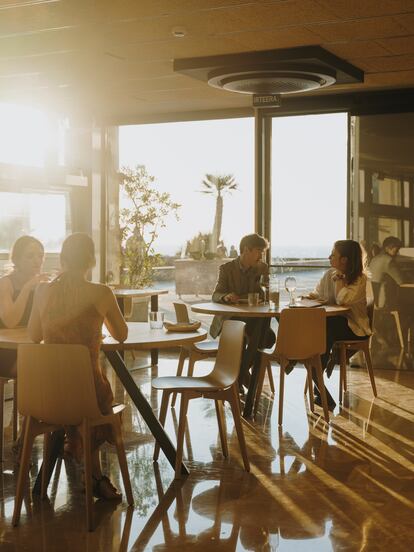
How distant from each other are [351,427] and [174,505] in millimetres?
2183

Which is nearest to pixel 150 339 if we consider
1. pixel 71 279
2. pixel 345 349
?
pixel 71 279

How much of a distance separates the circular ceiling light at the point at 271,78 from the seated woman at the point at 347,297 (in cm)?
156

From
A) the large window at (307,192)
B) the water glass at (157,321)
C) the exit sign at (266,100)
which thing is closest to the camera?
the water glass at (157,321)

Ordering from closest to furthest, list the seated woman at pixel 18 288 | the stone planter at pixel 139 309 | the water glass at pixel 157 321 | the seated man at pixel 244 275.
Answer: the water glass at pixel 157 321 < the seated woman at pixel 18 288 < the seated man at pixel 244 275 < the stone planter at pixel 139 309

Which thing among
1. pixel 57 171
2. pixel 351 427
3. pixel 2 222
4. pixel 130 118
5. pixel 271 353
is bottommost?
pixel 351 427

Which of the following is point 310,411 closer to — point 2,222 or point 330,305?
point 330,305

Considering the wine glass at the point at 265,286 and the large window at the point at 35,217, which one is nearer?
the wine glass at the point at 265,286

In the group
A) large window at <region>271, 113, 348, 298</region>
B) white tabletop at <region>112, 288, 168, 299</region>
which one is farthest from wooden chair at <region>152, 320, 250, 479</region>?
large window at <region>271, 113, 348, 298</region>

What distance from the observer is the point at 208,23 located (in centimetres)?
605

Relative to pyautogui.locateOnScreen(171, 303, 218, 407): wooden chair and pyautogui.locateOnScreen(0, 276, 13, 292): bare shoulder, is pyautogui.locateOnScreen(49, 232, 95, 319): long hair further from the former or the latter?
pyautogui.locateOnScreen(171, 303, 218, 407): wooden chair

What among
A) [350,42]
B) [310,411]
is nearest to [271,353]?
[310,411]

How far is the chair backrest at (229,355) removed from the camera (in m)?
4.91

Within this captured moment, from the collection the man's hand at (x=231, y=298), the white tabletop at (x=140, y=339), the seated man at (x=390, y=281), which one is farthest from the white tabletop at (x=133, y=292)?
the white tabletop at (x=140, y=339)

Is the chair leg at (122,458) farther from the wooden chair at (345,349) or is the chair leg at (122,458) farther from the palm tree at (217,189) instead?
the palm tree at (217,189)
